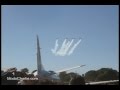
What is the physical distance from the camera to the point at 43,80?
6.41m

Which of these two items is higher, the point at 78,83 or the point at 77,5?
the point at 77,5

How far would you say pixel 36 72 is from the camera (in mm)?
6371

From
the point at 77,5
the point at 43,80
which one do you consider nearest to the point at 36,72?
the point at 43,80

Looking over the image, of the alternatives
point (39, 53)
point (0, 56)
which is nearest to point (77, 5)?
point (39, 53)

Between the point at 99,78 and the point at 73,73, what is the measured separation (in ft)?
1.25

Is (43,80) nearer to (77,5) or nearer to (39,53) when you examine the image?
(39,53)

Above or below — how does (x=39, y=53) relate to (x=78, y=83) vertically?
above
